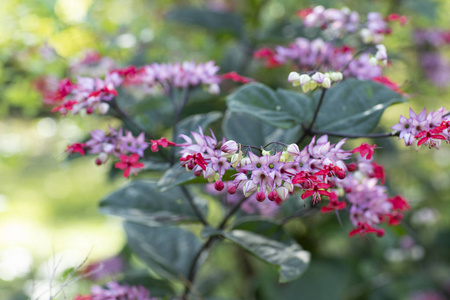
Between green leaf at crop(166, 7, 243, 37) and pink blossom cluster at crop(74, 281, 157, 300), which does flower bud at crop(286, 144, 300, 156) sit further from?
green leaf at crop(166, 7, 243, 37)

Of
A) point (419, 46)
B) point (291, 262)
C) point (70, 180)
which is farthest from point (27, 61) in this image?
point (70, 180)

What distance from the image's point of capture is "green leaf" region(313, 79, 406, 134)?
2.07 feet

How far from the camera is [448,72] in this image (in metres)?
1.58

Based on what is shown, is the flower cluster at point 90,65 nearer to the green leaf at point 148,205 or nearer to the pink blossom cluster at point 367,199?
the green leaf at point 148,205

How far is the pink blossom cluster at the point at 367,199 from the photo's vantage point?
0.63 meters

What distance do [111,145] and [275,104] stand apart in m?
0.23


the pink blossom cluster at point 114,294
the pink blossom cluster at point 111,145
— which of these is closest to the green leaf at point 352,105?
the pink blossom cluster at point 111,145

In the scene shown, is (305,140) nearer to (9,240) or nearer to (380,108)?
(380,108)

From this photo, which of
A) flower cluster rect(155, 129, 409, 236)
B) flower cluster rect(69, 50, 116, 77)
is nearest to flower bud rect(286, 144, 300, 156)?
flower cluster rect(155, 129, 409, 236)

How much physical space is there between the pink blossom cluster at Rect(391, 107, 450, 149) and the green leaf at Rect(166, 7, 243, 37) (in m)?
0.72

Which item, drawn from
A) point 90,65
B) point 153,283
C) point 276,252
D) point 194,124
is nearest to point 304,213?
point 276,252

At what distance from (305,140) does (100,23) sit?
729 millimetres

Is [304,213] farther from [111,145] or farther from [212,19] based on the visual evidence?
[212,19]

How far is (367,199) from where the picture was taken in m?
0.65
